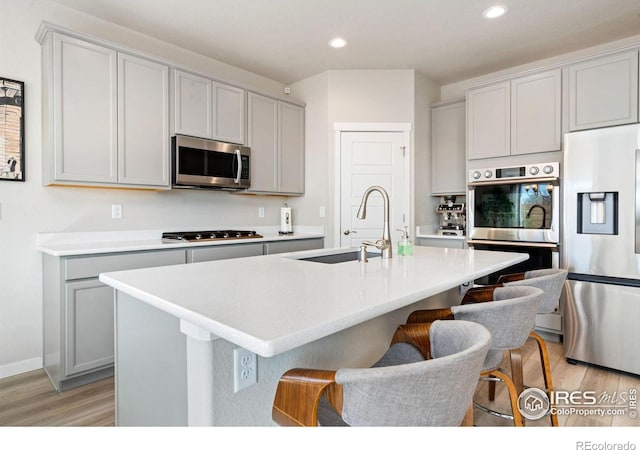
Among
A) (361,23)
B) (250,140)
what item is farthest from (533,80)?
(250,140)

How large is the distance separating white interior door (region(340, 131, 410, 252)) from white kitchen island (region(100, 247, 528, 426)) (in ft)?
6.76

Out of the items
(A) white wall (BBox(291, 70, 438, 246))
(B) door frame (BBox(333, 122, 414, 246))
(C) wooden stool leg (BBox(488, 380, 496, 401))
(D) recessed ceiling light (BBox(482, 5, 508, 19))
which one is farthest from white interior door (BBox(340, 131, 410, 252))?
(C) wooden stool leg (BBox(488, 380, 496, 401))

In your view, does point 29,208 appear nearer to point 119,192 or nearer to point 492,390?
point 119,192

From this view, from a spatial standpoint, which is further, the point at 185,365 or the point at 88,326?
the point at 88,326

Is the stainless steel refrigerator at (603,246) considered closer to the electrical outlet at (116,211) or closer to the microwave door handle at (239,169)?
the microwave door handle at (239,169)

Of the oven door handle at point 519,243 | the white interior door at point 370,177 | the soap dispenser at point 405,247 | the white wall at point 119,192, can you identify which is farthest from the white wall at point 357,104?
the soap dispenser at point 405,247

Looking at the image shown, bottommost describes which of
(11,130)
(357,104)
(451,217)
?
(451,217)

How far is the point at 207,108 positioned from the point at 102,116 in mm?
888

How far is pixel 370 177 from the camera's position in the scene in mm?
3984

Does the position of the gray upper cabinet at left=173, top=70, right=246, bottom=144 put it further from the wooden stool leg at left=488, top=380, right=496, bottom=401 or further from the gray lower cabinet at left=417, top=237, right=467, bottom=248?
the wooden stool leg at left=488, top=380, right=496, bottom=401

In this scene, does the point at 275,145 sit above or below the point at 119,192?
above

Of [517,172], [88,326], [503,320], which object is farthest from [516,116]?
[88,326]

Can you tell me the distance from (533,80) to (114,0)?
344 centimetres
